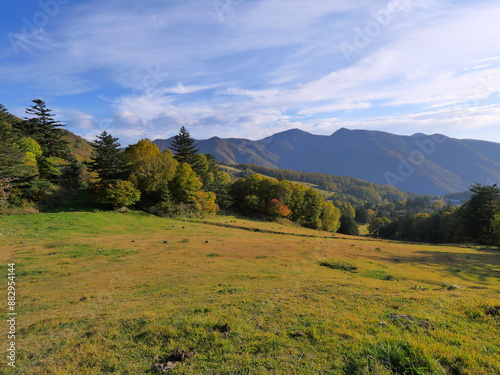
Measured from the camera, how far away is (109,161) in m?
52.0

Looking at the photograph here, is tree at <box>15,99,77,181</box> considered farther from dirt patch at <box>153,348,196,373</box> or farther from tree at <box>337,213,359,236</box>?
tree at <box>337,213,359,236</box>

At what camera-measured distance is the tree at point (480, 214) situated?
60.4 metres

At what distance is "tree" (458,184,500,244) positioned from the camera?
198 feet

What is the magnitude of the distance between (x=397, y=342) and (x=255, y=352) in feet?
11.6

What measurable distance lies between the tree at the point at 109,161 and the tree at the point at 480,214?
83503 mm

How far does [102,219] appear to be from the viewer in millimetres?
40594

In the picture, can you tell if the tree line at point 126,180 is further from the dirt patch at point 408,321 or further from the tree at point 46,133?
the dirt patch at point 408,321

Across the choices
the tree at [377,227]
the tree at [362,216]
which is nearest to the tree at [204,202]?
the tree at [377,227]

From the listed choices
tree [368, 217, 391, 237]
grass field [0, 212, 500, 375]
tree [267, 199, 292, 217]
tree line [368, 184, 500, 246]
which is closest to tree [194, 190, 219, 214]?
tree [267, 199, 292, 217]

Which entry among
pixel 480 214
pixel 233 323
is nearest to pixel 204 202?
pixel 233 323

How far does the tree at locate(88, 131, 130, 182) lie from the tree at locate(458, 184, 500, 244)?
8350 cm

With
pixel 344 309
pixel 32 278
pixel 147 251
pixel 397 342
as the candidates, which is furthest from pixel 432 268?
pixel 32 278

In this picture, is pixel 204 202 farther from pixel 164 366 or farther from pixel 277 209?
pixel 164 366

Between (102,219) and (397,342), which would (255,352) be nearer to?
(397,342)
